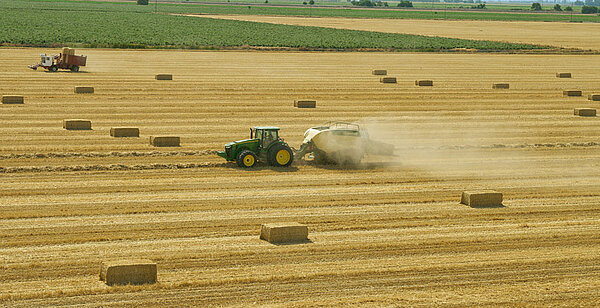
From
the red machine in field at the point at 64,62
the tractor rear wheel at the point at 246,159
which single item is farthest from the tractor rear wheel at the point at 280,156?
the red machine in field at the point at 64,62

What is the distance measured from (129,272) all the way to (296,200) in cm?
789

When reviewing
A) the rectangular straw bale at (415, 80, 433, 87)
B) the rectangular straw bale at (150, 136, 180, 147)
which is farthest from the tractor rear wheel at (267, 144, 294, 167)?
the rectangular straw bale at (415, 80, 433, 87)

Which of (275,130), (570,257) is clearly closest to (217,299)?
(570,257)

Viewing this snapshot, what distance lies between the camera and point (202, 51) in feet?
212

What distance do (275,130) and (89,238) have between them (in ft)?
29.8

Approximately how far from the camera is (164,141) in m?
30.3

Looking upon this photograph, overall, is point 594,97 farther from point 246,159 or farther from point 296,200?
point 296,200

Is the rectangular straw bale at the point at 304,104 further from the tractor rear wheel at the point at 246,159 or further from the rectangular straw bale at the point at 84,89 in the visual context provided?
the tractor rear wheel at the point at 246,159

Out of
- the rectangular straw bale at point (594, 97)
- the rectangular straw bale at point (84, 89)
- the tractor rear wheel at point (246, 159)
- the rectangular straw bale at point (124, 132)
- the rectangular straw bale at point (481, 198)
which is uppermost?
the rectangular straw bale at point (594, 97)

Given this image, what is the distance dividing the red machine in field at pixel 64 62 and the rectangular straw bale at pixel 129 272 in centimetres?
3543

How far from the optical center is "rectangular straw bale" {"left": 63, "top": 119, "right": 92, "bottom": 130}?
3241 cm

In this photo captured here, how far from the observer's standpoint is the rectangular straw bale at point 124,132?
103 feet

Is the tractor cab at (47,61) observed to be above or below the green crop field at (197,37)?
below

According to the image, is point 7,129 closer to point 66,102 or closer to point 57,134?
point 57,134
